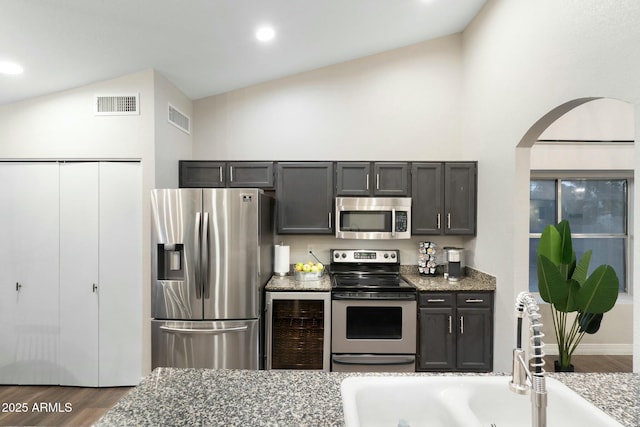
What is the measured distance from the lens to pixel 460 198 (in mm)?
3684

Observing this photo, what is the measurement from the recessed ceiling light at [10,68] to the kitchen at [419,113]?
0.45 m

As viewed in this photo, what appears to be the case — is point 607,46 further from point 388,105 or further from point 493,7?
point 388,105

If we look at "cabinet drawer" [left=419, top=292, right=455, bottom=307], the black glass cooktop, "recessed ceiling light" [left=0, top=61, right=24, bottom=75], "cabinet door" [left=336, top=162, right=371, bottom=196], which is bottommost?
"cabinet drawer" [left=419, top=292, right=455, bottom=307]

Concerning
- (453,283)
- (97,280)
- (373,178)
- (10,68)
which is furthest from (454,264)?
(10,68)

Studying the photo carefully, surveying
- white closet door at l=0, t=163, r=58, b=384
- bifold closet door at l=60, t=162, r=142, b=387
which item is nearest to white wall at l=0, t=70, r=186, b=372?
bifold closet door at l=60, t=162, r=142, b=387

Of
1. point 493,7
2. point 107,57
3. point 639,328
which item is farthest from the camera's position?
point 493,7

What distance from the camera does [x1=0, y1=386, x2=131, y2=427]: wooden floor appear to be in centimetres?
275

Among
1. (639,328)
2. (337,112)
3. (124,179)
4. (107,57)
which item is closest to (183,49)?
(107,57)

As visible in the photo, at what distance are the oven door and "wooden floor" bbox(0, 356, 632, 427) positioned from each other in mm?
1977

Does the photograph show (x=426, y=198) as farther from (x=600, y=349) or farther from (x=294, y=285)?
(x=600, y=349)

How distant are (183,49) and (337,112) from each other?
5.71 feet

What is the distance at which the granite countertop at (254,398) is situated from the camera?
104 centimetres

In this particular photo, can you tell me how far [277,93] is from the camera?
13.3ft

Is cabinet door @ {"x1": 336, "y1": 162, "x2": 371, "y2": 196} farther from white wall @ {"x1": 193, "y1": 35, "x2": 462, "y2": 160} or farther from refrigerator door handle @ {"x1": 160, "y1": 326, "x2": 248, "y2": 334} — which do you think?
refrigerator door handle @ {"x1": 160, "y1": 326, "x2": 248, "y2": 334}
